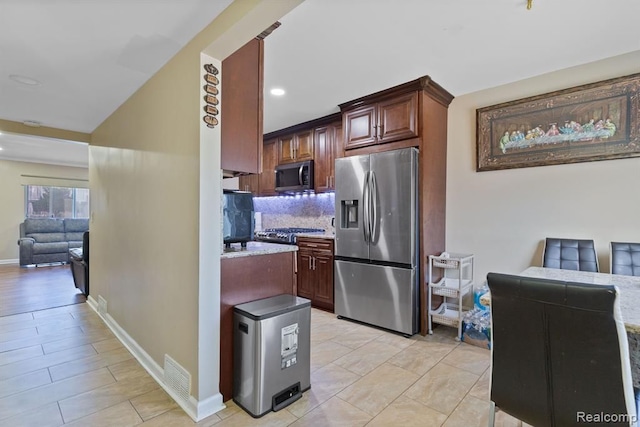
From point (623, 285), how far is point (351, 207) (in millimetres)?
2295

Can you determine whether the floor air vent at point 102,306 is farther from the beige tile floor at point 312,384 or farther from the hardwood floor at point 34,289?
the hardwood floor at point 34,289

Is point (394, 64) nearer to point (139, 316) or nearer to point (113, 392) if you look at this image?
point (139, 316)

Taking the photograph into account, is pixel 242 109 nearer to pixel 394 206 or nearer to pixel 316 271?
pixel 394 206

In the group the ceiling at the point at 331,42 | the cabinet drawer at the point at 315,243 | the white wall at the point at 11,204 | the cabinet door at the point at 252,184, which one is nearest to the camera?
the ceiling at the point at 331,42

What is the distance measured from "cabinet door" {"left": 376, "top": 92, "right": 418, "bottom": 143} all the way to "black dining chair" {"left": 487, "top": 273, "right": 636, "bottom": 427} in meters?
2.16

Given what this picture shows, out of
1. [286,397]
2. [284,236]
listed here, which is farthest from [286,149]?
[286,397]

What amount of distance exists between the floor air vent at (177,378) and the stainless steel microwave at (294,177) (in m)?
2.70

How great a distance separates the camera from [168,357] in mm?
2148

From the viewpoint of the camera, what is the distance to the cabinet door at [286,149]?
457 cm

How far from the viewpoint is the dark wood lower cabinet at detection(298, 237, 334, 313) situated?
12.4ft

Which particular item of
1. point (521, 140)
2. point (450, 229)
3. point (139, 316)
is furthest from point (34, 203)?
point (521, 140)

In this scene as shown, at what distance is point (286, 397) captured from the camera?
77.8 inches

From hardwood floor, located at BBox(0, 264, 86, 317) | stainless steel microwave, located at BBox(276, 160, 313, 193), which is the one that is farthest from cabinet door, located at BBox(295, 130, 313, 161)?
hardwood floor, located at BBox(0, 264, 86, 317)

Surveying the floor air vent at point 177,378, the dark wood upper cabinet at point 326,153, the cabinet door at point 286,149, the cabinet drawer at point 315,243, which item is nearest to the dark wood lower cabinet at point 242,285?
the floor air vent at point 177,378
